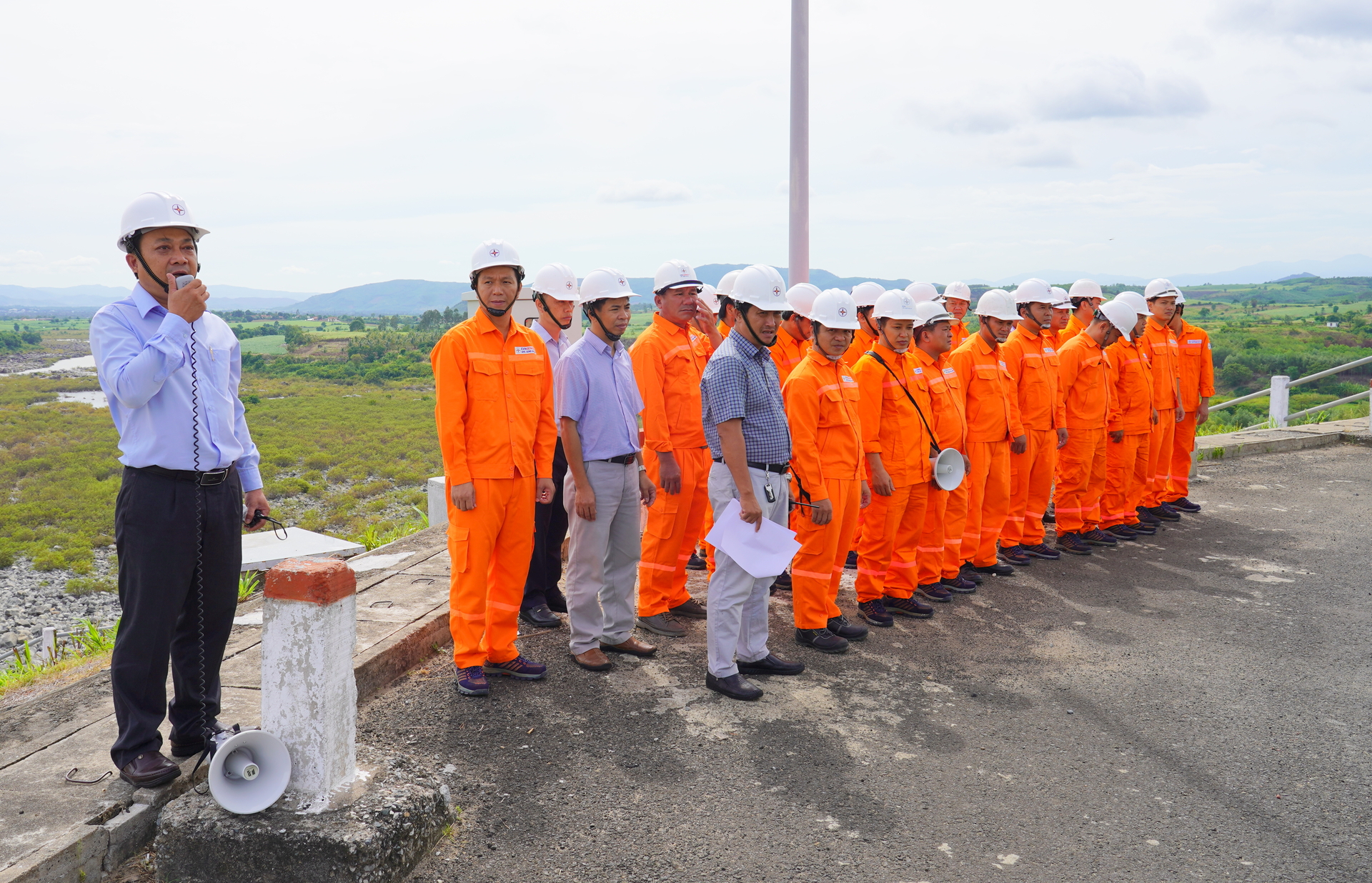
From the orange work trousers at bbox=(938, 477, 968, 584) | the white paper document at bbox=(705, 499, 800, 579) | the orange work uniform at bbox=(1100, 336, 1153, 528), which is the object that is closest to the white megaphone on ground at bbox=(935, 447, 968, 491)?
the orange work trousers at bbox=(938, 477, 968, 584)

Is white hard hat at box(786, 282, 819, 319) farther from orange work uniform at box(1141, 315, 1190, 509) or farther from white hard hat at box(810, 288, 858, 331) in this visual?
orange work uniform at box(1141, 315, 1190, 509)

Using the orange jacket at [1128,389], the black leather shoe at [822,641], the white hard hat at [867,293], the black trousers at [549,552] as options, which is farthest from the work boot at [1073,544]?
the black trousers at [549,552]

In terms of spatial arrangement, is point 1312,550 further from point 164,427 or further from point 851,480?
point 164,427

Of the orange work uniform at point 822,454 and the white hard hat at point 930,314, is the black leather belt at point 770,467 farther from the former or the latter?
the white hard hat at point 930,314

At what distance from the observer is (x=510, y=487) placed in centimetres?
432

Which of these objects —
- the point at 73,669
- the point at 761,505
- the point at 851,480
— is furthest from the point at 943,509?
the point at 73,669

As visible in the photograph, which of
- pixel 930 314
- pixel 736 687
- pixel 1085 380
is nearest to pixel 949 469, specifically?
pixel 930 314

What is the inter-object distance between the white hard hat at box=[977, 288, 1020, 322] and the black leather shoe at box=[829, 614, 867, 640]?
270cm

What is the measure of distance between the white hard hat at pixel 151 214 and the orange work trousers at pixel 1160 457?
298 inches

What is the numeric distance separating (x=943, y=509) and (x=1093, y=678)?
1565 millimetres

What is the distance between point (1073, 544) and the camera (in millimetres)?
7238

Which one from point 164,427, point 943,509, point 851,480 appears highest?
point 164,427

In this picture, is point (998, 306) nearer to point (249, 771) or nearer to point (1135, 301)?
point (1135, 301)

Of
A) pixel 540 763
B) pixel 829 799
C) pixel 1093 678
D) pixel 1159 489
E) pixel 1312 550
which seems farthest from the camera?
pixel 1159 489
